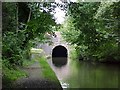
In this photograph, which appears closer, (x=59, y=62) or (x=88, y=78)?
(x=88, y=78)

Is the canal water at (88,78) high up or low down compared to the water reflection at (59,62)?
up

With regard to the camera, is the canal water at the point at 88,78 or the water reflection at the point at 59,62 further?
the water reflection at the point at 59,62

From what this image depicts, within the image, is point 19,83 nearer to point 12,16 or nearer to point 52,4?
point 12,16

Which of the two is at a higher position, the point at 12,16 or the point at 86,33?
the point at 12,16

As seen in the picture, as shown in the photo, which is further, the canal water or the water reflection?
the water reflection

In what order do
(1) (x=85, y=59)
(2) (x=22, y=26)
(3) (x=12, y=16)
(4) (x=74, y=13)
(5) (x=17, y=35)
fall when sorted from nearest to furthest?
1. (4) (x=74, y=13)
2. (3) (x=12, y=16)
3. (5) (x=17, y=35)
4. (2) (x=22, y=26)
5. (1) (x=85, y=59)

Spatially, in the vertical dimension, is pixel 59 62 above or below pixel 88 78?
below

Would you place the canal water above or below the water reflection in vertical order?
above

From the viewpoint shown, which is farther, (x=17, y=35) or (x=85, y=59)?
(x=85, y=59)

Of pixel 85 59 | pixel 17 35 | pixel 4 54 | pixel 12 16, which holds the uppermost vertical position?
pixel 12 16

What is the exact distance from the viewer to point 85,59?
64.8ft

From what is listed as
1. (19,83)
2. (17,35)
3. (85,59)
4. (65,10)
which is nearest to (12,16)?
(17,35)

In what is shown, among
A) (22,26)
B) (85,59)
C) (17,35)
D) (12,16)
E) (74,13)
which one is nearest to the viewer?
(74,13)

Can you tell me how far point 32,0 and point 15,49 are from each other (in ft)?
3.20
